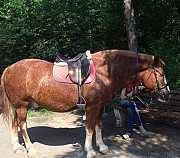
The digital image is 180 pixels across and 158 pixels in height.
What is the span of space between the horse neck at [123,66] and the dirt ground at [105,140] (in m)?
1.31

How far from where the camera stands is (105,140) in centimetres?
446

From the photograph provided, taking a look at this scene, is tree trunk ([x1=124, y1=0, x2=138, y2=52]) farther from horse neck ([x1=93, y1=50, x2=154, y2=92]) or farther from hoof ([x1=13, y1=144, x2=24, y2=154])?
hoof ([x1=13, y1=144, x2=24, y2=154])

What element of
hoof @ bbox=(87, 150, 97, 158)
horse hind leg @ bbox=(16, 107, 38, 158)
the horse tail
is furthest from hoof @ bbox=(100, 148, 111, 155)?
the horse tail

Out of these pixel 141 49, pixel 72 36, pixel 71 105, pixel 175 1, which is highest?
pixel 175 1

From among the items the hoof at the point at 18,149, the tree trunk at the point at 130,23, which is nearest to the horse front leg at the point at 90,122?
the hoof at the point at 18,149

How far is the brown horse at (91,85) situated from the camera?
3611 millimetres

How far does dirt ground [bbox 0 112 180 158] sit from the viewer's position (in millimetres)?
3850

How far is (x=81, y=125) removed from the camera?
573cm

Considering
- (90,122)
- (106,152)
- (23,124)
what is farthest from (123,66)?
(23,124)

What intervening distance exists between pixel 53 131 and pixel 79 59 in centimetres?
240

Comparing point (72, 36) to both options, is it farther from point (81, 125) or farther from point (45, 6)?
point (81, 125)

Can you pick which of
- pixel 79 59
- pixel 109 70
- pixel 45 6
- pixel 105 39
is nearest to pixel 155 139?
pixel 109 70

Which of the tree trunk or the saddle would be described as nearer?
the saddle

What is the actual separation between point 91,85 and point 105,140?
62.2 inches
